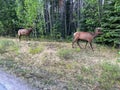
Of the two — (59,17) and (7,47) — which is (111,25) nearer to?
(7,47)

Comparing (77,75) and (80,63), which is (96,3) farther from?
(77,75)

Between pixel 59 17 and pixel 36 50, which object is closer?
pixel 36 50

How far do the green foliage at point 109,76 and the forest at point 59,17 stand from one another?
3.95 m

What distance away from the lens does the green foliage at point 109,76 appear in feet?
19.3

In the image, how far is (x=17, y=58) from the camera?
8.29 m

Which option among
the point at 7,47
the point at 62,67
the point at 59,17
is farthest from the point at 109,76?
the point at 59,17

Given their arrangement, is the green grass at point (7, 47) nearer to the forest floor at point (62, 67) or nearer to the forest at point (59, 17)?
the forest floor at point (62, 67)

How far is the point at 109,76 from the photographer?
6.29m

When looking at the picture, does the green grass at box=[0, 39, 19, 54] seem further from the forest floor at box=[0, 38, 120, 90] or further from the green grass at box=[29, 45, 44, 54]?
the green grass at box=[29, 45, 44, 54]

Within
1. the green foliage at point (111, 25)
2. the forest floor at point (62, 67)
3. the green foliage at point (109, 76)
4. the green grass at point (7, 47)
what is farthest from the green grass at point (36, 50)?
the green foliage at point (111, 25)

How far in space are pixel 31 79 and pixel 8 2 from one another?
10000mm

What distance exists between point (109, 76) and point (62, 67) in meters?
1.56

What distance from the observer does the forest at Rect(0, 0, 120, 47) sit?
1095 cm

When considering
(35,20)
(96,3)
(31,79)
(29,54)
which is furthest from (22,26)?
(31,79)
